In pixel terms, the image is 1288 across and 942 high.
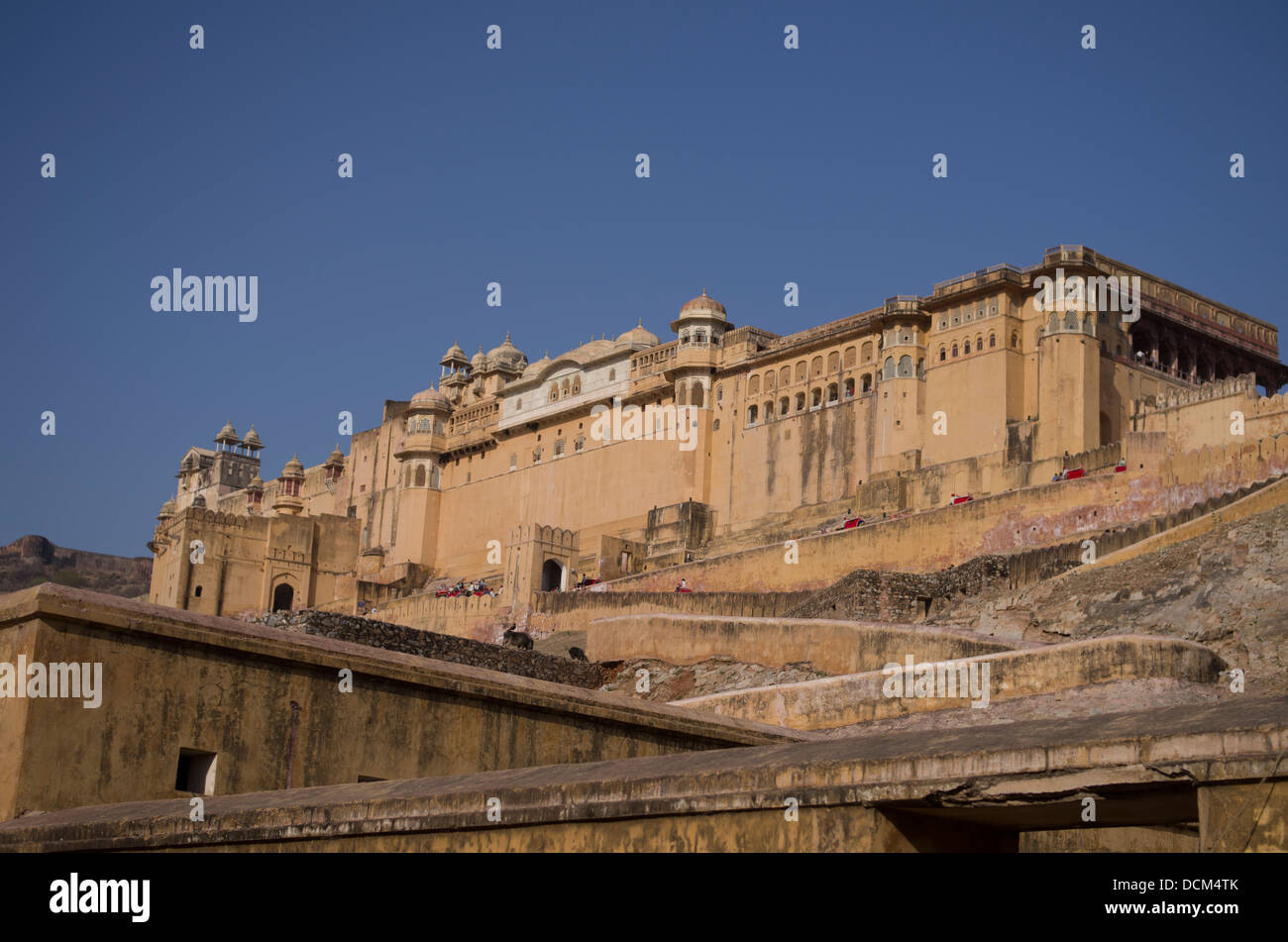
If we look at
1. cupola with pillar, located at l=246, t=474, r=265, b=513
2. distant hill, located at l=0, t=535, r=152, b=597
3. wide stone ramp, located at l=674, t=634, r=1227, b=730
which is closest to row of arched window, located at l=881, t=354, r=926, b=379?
wide stone ramp, located at l=674, t=634, r=1227, b=730

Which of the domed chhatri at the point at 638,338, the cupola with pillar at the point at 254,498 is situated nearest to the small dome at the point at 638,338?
the domed chhatri at the point at 638,338

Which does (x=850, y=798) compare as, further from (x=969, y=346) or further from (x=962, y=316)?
(x=962, y=316)

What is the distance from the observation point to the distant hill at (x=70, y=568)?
312 ft

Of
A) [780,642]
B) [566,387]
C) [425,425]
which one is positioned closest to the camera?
[780,642]

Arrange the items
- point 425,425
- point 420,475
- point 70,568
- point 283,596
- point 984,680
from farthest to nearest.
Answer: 1. point 70,568
2. point 425,425
3. point 420,475
4. point 283,596
5. point 984,680

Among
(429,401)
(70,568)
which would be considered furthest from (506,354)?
(70,568)

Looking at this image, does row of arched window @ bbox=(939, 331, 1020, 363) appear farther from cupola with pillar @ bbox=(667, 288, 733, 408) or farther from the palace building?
cupola with pillar @ bbox=(667, 288, 733, 408)

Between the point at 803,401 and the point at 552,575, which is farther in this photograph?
the point at 552,575

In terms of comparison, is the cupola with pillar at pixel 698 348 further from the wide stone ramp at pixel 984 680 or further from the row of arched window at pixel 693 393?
the wide stone ramp at pixel 984 680

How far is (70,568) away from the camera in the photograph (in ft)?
324

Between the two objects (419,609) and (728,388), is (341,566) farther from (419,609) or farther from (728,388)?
(728,388)

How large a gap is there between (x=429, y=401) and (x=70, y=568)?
44312 millimetres

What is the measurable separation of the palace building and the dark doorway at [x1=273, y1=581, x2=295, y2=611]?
0.08 meters
